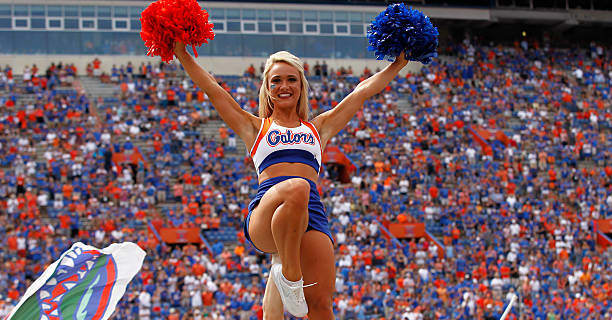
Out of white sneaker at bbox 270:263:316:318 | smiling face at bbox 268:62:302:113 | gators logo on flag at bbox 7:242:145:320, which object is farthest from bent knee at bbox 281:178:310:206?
gators logo on flag at bbox 7:242:145:320

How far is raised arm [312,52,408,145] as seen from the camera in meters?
4.93

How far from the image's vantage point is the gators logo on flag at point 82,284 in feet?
17.0

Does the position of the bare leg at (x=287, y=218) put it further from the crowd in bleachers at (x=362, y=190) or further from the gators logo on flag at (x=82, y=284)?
the crowd in bleachers at (x=362, y=190)

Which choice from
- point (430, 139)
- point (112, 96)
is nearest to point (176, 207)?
point (112, 96)

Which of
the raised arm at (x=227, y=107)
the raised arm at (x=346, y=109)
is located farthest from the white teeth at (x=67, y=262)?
the raised arm at (x=346, y=109)

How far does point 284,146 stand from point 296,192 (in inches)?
25.8

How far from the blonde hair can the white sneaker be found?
1.03m

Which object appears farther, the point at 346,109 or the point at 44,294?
the point at 44,294

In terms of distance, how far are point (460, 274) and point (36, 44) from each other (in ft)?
52.1

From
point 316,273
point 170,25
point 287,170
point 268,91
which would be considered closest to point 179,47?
point 170,25

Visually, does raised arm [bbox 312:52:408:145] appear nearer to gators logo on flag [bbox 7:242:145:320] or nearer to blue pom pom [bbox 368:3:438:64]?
blue pom pom [bbox 368:3:438:64]

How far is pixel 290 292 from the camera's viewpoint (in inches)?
164

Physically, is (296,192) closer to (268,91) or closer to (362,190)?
(268,91)

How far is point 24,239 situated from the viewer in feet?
54.5
